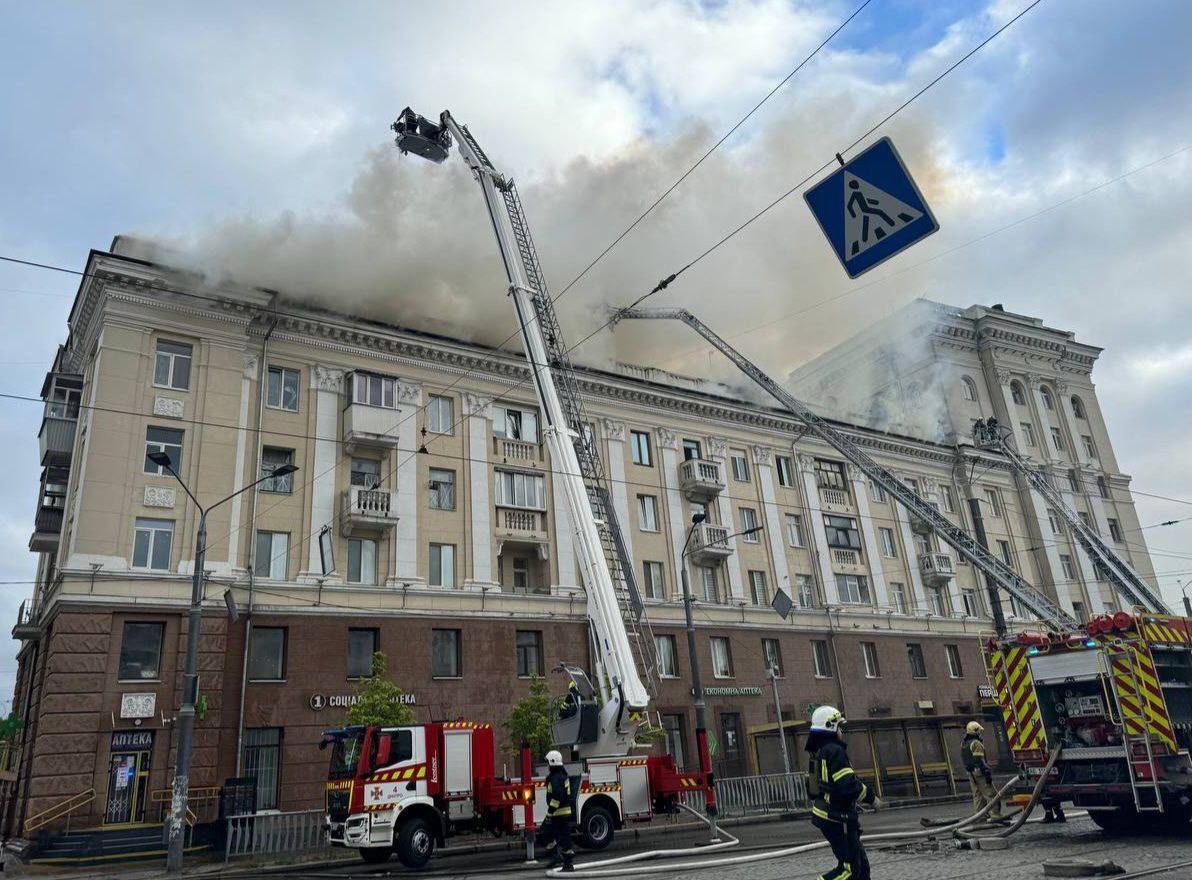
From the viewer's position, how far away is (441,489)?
31406 millimetres

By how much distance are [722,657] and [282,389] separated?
20584mm

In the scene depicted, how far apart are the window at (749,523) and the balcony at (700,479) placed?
1.97 metres

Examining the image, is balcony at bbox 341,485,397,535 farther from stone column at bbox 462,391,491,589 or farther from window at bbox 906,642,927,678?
window at bbox 906,642,927,678

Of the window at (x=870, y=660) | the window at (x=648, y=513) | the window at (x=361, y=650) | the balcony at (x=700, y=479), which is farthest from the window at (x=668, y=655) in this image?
the window at (x=361, y=650)

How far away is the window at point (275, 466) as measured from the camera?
28047 millimetres

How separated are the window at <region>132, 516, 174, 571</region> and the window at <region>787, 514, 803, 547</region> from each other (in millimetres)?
26928

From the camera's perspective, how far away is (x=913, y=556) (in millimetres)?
44812

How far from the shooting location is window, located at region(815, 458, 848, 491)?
4356 cm

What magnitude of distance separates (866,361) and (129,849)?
4471 cm

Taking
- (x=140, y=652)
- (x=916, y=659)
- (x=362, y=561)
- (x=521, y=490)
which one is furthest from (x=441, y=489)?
(x=916, y=659)

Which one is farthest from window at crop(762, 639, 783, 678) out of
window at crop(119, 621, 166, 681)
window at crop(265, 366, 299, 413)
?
window at crop(119, 621, 166, 681)

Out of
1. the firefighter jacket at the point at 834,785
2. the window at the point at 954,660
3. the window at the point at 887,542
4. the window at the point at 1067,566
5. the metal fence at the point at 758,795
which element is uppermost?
the window at the point at 887,542

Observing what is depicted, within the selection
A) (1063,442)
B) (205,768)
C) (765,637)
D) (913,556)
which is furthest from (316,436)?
(1063,442)

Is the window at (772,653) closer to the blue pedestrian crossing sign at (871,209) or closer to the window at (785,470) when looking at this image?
the window at (785,470)
